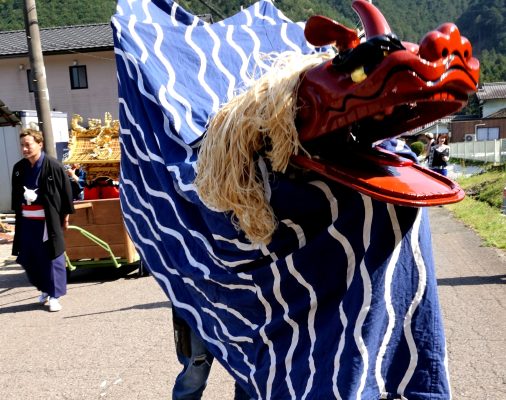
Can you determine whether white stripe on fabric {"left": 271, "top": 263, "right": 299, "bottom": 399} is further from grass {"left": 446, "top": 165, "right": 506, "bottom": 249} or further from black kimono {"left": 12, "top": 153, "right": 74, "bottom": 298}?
grass {"left": 446, "top": 165, "right": 506, "bottom": 249}

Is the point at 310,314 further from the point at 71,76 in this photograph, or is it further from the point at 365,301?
the point at 71,76

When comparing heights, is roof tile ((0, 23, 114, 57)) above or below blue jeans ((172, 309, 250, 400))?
above

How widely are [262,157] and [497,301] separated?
4147 mm

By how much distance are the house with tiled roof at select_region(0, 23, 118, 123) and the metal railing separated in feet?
51.6

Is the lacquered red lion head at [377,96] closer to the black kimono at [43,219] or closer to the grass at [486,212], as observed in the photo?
the black kimono at [43,219]

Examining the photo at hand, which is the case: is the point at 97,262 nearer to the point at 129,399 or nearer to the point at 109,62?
the point at 129,399

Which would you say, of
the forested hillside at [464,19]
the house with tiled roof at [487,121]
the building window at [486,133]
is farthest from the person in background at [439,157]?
the building window at [486,133]

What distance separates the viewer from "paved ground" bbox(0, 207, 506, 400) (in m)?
3.63

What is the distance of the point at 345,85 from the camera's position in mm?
1476

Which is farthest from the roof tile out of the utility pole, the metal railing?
the metal railing

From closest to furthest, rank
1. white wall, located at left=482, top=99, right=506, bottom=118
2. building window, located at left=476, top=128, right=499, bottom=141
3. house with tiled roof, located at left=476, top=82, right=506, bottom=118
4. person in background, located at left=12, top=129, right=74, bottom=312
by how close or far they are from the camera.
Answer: person in background, located at left=12, top=129, right=74, bottom=312 → building window, located at left=476, top=128, right=499, bottom=141 → house with tiled roof, located at left=476, top=82, right=506, bottom=118 → white wall, located at left=482, top=99, right=506, bottom=118

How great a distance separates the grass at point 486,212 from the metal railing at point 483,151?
25.5 ft

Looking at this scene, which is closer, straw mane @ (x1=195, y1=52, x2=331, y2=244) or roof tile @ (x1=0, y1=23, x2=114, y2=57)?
straw mane @ (x1=195, y1=52, x2=331, y2=244)

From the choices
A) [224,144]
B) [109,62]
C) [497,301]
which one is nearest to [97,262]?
[497,301]
